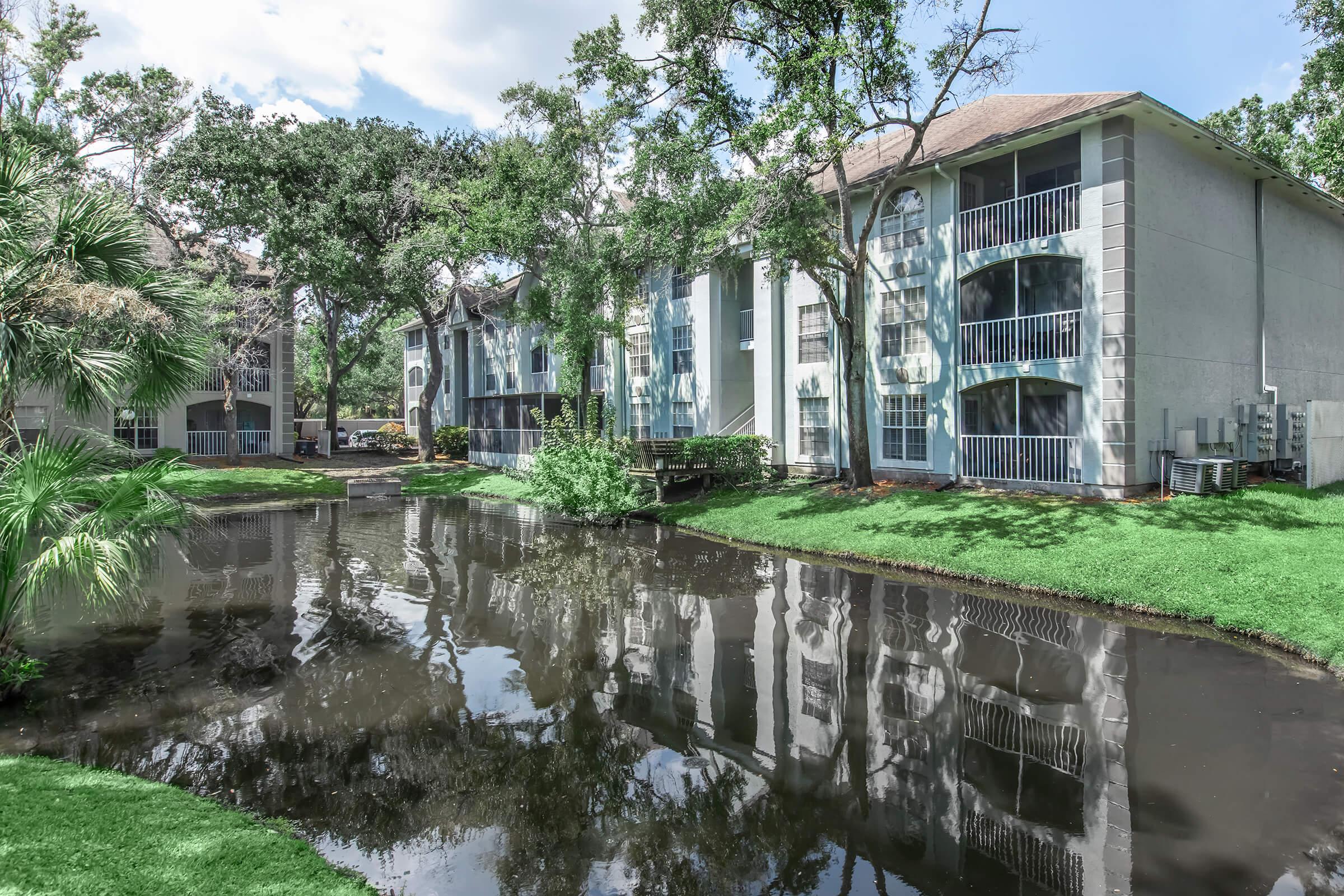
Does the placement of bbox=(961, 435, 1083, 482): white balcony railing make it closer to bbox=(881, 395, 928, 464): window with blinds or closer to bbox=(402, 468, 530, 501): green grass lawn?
bbox=(881, 395, 928, 464): window with blinds

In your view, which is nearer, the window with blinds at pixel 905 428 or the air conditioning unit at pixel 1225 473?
the air conditioning unit at pixel 1225 473

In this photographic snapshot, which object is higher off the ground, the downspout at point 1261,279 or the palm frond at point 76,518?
the downspout at point 1261,279

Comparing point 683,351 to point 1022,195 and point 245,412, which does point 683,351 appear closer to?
point 1022,195

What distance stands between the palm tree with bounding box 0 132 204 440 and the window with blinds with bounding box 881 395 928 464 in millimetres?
16047

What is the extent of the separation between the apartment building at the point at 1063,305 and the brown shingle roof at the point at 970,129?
0.10 m

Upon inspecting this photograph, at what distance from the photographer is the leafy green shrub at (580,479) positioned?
60.5ft

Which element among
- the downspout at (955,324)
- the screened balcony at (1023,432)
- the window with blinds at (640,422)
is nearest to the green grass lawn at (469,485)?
the window with blinds at (640,422)

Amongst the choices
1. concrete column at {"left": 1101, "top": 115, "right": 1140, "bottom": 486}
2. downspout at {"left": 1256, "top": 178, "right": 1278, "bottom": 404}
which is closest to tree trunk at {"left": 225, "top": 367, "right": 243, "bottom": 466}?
concrete column at {"left": 1101, "top": 115, "right": 1140, "bottom": 486}

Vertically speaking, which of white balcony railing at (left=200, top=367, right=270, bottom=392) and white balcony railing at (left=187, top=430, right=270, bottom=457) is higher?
white balcony railing at (left=200, top=367, right=270, bottom=392)

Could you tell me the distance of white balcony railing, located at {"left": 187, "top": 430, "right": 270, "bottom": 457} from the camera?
3198 centimetres

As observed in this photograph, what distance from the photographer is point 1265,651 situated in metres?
8.69

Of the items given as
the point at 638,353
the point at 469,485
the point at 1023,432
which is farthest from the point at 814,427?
the point at 469,485

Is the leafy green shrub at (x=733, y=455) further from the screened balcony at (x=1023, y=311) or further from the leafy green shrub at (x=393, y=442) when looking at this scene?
the leafy green shrub at (x=393, y=442)

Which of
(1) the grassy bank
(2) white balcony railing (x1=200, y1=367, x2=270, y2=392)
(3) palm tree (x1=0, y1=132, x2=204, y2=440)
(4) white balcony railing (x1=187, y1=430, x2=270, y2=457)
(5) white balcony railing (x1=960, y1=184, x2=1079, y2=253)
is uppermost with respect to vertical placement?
(5) white balcony railing (x1=960, y1=184, x2=1079, y2=253)
